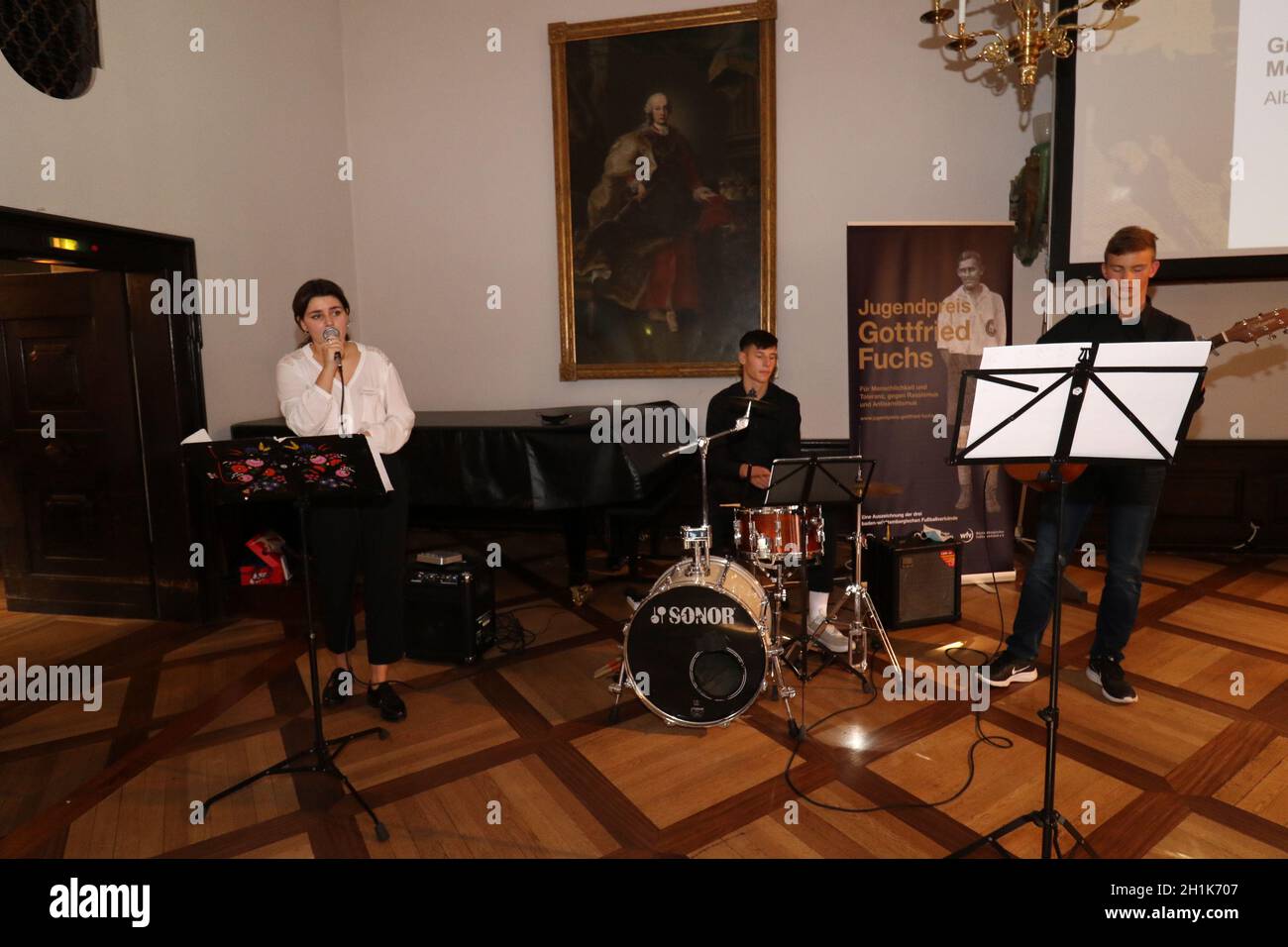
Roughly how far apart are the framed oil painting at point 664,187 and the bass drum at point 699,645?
2.94 m

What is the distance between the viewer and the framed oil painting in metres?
5.18

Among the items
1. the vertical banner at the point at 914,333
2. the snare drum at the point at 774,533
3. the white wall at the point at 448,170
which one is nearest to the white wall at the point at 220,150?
the white wall at the point at 448,170

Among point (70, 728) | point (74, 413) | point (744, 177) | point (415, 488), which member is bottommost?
point (70, 728)

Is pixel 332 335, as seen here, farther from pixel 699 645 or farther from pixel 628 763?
pixel 628 763

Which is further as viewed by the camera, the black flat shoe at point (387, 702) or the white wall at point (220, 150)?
the white wall at point (220, 150)

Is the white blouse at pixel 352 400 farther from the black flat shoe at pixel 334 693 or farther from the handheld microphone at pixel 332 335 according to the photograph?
the black flat shoe at pixel 334 693

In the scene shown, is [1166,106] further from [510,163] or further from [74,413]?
[74,413]

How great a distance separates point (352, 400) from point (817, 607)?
2350mm

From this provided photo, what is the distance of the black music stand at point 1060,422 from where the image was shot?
1893mm

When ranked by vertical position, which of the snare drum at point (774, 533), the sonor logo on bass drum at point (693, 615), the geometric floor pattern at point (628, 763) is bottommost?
the geometric floor pattern at point (628, 763)

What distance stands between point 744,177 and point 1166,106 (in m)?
2.46
